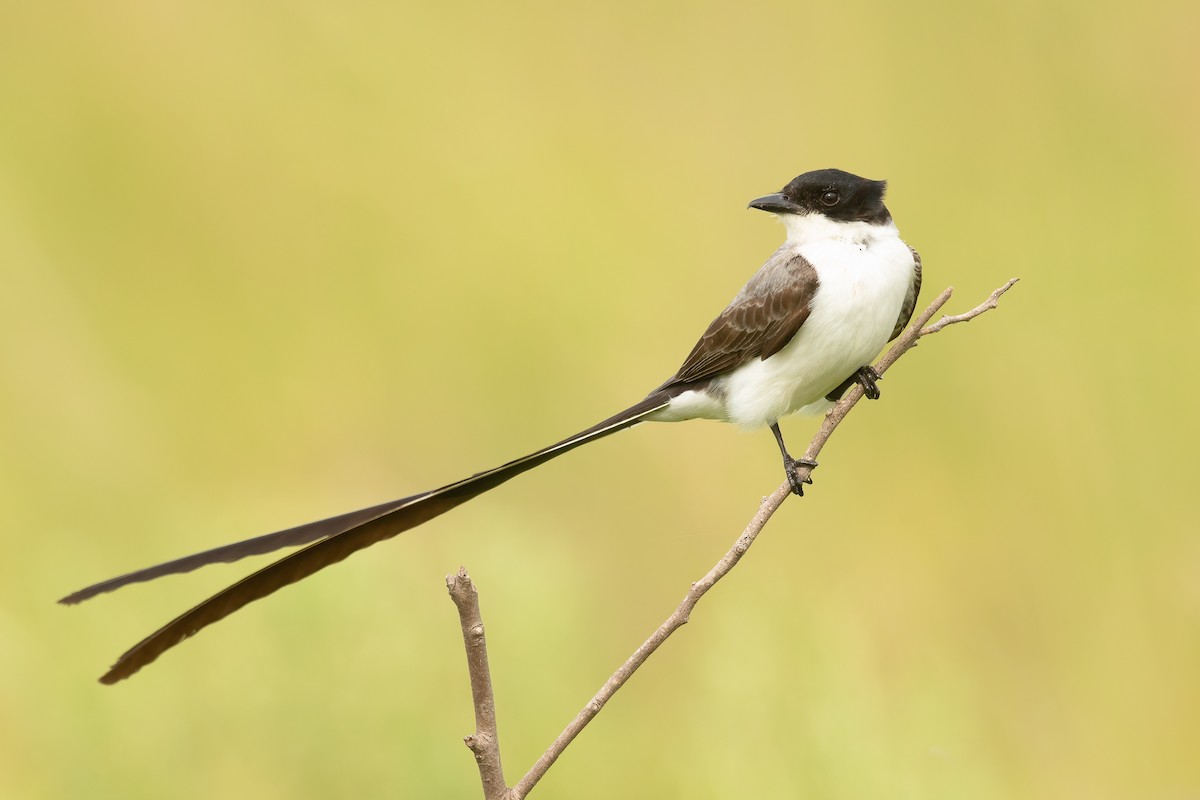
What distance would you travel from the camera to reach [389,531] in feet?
3.70

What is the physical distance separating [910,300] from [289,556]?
1263mm

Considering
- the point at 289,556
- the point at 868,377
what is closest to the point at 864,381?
the point at 868,377

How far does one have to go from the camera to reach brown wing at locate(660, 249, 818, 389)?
1.86 metres

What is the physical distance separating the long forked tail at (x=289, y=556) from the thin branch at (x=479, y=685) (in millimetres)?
200

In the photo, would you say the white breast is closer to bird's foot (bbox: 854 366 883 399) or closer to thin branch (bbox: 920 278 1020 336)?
bird's foot (bbox: 854 366 883 399)

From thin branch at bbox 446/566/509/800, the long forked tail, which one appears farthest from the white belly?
thin branch at bbox 446/566/509/800

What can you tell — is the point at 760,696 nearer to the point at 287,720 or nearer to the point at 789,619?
the point at 789,619

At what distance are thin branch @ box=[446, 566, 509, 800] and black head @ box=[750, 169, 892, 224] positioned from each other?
3.83ft

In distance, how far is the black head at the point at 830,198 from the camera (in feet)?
6.23

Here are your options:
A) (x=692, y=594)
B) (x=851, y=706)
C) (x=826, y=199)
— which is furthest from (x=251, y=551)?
(x=851, y=706)

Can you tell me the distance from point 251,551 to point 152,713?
148cm

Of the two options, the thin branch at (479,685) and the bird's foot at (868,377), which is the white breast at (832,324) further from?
the thin branch at (479,685)

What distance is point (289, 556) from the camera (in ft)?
3.39

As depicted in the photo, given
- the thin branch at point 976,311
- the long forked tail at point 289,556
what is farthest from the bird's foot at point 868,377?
the long forked tail at point 289,556
